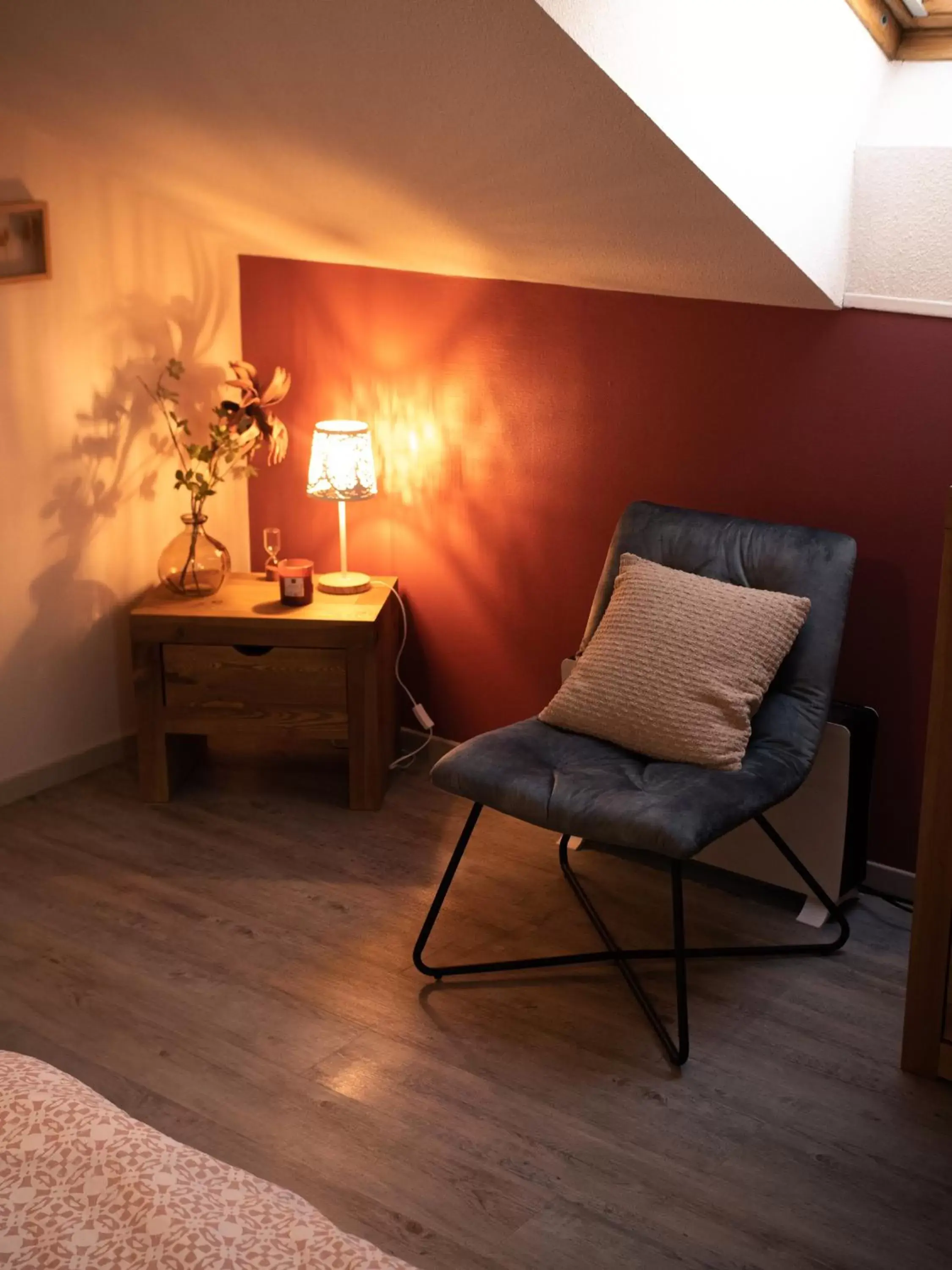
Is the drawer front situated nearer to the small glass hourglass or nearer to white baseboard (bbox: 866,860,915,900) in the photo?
the small glass hourglass

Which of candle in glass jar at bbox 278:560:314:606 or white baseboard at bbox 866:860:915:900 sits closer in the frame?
white baseboard at bbox 866:860:915:900

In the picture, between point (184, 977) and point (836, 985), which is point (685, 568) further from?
point (184, 977)

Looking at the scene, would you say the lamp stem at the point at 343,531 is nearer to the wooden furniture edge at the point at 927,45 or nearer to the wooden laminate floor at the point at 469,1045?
the wooden laminate floor at the point at 469,1045

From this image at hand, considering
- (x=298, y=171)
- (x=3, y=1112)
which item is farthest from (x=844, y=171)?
(x=3, y=1112)

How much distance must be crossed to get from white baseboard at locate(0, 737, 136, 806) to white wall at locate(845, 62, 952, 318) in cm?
212

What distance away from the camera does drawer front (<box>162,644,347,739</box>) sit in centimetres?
339

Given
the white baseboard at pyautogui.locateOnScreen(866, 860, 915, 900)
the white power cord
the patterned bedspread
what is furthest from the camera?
the white power cord

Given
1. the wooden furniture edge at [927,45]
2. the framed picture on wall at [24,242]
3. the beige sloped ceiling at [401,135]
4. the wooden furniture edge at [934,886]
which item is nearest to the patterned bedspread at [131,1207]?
the wooden furniture edge at [934,886]

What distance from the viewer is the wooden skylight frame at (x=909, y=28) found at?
106 inches

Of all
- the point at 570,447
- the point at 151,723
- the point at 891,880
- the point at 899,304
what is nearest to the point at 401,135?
the point at 570,447

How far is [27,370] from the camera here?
3348 mm

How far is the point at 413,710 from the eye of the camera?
3.76m

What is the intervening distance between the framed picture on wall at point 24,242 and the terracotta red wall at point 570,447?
633 millimetres

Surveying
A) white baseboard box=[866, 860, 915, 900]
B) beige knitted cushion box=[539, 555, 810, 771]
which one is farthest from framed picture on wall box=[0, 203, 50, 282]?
white baseboard box=[866, 860, 915, 900]
